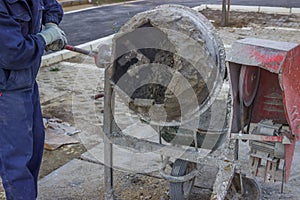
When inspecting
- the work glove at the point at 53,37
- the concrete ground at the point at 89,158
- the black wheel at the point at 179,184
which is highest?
the work glove at the point at 53,37

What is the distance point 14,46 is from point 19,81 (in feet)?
0.93

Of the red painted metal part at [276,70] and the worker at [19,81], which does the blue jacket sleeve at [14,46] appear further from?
the red painted metal part at [276,70]

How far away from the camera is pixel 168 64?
2.38 meters

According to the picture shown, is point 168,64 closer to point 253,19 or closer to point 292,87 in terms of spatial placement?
point 292,87

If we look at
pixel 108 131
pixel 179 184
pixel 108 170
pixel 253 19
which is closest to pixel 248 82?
pixel 179 184

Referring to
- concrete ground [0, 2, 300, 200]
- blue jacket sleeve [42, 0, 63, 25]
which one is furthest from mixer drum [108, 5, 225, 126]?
concrete ground [0, 2, 300, 200]

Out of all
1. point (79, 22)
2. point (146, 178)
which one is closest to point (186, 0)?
point (79, 22)

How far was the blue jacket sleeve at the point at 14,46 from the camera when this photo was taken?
219 centimetres

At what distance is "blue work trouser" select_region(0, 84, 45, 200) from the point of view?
2.46 metres

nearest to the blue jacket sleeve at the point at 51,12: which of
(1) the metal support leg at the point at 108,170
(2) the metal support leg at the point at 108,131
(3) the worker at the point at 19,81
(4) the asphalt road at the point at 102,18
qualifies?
(3) the worker at the point at 19,81

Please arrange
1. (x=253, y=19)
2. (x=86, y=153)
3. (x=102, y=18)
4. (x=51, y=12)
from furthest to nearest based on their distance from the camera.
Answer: (x=102, y=18), (x=253, y=19), (x=86, y=153), (x=51, y=12)

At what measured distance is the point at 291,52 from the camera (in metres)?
2.24

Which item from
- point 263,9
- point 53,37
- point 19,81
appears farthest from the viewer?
point 263,9

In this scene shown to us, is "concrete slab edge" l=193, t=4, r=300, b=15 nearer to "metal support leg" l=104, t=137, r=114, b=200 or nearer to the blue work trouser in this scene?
"metal support leg" l=104, t=137, r=114, b=200
